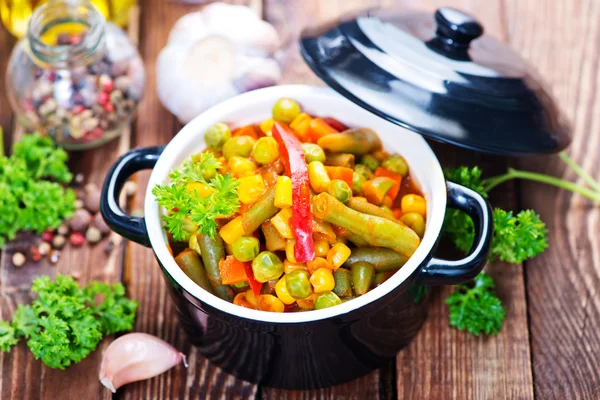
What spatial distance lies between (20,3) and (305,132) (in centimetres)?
123

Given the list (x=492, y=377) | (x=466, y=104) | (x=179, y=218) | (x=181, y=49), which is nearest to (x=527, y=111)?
(x=466, y=104)

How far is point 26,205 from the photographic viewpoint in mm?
2373

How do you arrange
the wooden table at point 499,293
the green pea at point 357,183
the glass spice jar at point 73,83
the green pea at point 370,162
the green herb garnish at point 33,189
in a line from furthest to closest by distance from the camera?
the glass spice jar at point 73,83 < the green herb garnish at point 33,189 < the wooden table at point 499,293 < the green pea at point 370,162 < the green pea at point 357,183

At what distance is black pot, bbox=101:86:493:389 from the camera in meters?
1.81

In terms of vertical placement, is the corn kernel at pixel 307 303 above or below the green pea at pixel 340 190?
below

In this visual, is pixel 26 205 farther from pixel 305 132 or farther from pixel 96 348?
pixel 305 132

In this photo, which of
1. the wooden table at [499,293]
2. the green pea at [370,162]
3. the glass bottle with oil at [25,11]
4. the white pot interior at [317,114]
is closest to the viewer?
the white pot interior at [317,114]

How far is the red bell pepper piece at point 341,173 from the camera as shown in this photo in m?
1.96

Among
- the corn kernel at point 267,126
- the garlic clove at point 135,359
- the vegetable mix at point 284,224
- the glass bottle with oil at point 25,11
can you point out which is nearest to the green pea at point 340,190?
the vegetable mix at point 284,224

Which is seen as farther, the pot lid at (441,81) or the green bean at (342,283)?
the pot lid at (441,81)

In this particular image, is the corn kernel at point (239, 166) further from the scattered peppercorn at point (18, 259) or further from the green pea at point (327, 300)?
the scattered peppercorn at point (18, 259)

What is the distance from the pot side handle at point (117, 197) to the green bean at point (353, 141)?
45 cm

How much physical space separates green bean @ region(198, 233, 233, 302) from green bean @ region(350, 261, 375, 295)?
315 millimetres

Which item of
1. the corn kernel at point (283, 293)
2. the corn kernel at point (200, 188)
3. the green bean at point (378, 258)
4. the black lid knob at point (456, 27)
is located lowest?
the corn kernel at point (283, 293)
